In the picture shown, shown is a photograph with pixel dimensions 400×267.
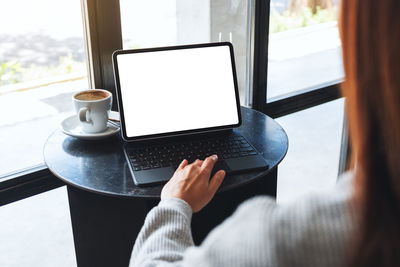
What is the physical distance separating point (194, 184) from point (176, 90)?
0.34 m

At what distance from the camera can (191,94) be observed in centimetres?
123

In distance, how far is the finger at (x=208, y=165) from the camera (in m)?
1.00

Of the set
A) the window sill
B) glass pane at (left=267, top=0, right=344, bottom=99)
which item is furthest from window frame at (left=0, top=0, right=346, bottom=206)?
glass pane at (left=267, top=0, right=344, bottom=99)

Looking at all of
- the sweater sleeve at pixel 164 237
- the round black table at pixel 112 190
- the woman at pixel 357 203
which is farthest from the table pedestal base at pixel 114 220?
the woman at pixel 357 203

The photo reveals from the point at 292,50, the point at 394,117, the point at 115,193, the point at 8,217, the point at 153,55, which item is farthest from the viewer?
the point at 292,50

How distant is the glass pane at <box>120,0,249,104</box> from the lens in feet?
4.57

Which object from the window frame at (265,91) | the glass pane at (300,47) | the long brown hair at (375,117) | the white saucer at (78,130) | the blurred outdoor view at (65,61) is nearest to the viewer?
the long brown hair at (375,117)

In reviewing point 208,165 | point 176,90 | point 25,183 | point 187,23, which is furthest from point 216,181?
point 187,23

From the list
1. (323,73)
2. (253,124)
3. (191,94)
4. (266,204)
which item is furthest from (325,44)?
(266,204)

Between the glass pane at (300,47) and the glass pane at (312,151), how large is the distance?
0.50ft

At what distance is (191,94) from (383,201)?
2.56 feet

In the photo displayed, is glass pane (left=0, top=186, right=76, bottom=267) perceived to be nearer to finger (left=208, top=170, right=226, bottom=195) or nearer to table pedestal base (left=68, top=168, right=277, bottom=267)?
table pedestal base (left=68, top=168, right=277, bottom=267)

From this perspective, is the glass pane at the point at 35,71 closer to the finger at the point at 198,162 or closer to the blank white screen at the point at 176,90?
the blank white screen at the point at 176,90

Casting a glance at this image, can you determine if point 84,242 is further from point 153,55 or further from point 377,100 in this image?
point 377,100
